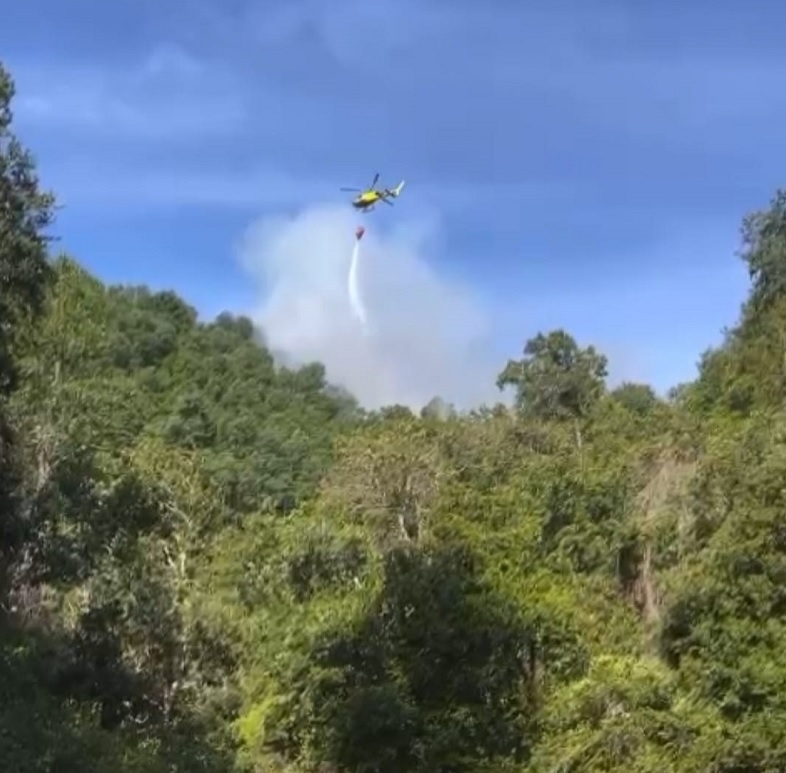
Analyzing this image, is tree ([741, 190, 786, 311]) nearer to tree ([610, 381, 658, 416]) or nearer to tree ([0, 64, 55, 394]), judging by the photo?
tree ([610, 381, 658, 416])

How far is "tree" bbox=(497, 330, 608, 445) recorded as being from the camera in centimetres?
4144

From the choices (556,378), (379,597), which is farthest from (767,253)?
(379,597)

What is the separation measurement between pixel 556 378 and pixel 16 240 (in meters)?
27.9

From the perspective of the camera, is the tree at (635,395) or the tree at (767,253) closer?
the tree at (767,253)

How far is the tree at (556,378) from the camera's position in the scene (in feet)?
136

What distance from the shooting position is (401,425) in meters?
30.7

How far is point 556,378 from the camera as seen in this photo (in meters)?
41.6

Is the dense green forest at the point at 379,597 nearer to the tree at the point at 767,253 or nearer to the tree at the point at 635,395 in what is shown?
the tree at the point at 767,253

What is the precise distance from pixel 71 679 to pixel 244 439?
25.1m

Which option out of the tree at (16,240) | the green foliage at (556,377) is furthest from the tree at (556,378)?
the tree at (16,240)

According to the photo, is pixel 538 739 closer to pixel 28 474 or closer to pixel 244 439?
pixel 28 474

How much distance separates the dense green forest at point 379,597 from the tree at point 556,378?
11.1 metres

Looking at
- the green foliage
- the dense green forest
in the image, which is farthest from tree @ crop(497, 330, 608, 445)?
the dense green forest

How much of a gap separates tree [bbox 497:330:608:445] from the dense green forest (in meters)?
11.1
